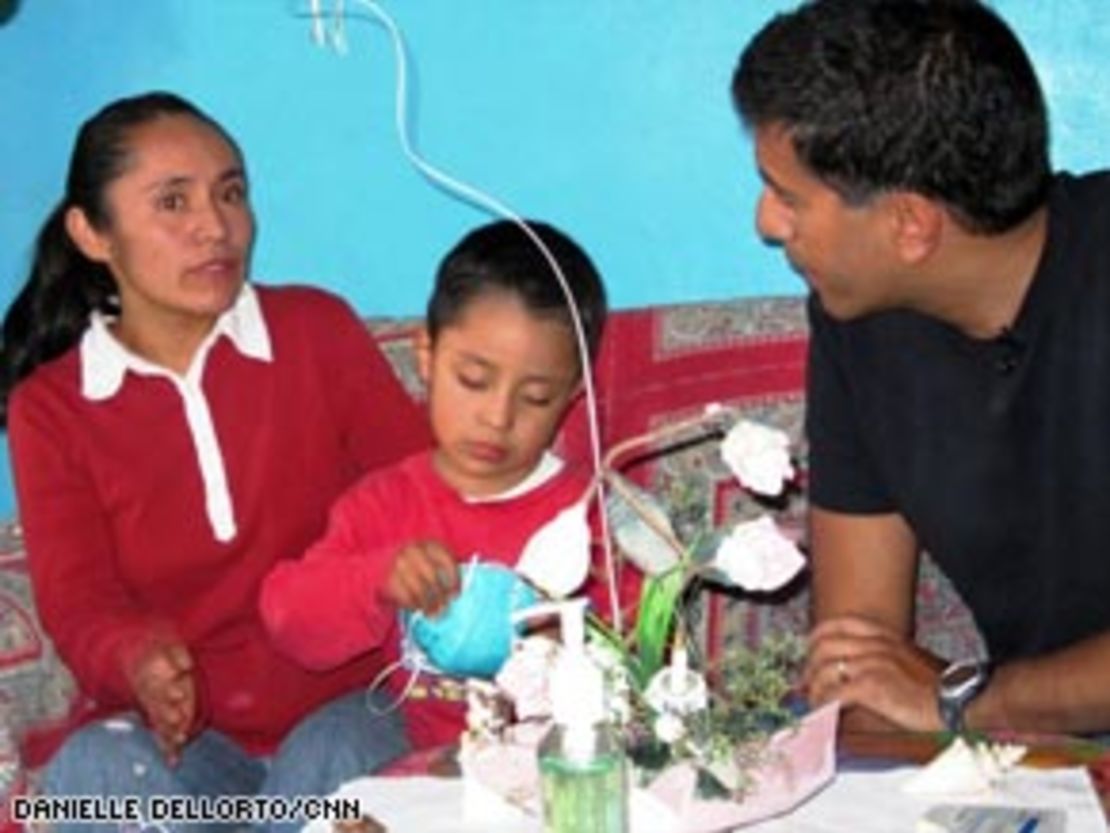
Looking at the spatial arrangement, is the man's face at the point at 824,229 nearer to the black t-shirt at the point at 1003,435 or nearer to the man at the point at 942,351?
the man at the point at 942,351

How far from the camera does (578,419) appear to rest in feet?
7.80

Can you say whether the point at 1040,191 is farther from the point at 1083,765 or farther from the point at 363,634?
the point at 363,634

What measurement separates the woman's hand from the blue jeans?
4cm

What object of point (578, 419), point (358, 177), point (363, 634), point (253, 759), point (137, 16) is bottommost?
point (253, 759)

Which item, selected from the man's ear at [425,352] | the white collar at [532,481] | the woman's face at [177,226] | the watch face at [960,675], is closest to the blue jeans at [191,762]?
the white collar at [532,481]

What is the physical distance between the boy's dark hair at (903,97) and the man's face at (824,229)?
2 cm

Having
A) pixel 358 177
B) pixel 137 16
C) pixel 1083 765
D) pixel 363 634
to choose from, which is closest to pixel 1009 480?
pixel 1083 765

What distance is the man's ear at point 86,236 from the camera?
2.32m

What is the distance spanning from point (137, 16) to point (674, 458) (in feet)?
3.12

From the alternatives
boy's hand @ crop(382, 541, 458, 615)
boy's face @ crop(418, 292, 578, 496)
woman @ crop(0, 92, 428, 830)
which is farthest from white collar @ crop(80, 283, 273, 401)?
boy's hand @ crop(382, 541, 458, 615)

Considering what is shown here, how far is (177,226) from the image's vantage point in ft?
7.43

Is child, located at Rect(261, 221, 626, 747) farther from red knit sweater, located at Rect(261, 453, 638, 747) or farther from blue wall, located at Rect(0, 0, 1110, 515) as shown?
blue wall, located at Rect(0, 0, 1110, 515)

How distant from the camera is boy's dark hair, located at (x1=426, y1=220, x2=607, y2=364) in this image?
80.3 inches

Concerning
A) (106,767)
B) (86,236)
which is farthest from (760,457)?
(86,236)
